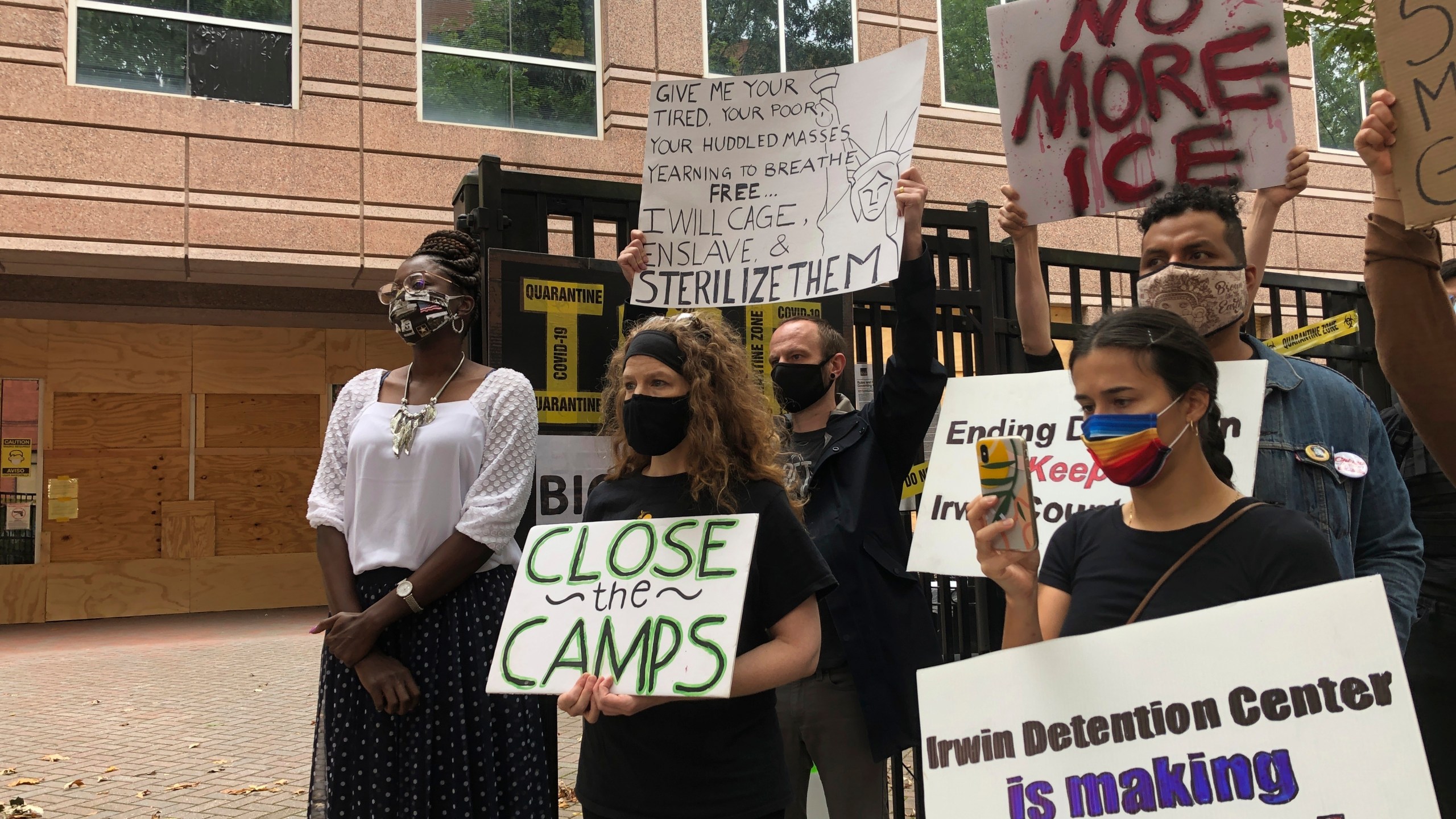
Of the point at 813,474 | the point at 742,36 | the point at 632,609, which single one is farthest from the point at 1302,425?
the point at 742,36

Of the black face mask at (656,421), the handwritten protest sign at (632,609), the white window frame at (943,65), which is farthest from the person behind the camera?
the white window frame at (943,65)

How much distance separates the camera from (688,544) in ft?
7.63

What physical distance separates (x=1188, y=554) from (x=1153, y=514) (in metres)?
0.10

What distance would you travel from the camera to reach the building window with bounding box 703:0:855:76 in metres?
12.6

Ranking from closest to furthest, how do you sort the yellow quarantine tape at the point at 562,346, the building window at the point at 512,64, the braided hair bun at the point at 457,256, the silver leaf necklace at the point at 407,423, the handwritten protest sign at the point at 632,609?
the handwritten protest sign at the point at 632,609 < the silver leaf necklace at the point at 407,423 < the braided hair bun at the point at 457,256 < the yellow quarantine tape at the point at 562,346 < the building window at the point at 512,64

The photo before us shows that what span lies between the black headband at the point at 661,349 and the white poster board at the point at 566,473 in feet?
3.93

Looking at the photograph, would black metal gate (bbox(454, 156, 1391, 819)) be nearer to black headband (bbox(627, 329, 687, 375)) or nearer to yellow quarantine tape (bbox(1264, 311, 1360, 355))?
yellow quarantine tape (bbox(1264, 311, 1360, 355))

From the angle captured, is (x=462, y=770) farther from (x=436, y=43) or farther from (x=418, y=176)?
(x=436, y=43)

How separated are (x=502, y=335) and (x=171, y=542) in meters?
11.2

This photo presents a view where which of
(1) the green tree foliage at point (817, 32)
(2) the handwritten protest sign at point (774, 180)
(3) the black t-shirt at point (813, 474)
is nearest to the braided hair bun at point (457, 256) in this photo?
(2) the handwritten protest sign at point (774, 180)

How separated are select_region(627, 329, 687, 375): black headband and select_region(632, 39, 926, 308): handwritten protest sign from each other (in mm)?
915

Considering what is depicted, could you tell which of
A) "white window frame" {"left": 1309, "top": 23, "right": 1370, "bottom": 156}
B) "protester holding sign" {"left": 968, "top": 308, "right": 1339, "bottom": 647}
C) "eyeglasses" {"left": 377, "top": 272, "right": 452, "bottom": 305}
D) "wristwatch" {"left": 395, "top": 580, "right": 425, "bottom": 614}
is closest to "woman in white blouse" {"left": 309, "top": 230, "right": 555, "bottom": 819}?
"wristwatch" {"left": 395, "top": 580, "right": 425, "bottom": 614}

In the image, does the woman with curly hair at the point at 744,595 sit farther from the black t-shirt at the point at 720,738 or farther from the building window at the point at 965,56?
the building window at the point at 965,56

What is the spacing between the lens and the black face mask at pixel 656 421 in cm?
246
